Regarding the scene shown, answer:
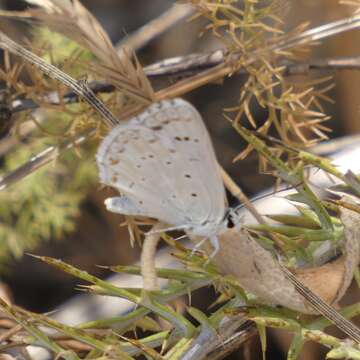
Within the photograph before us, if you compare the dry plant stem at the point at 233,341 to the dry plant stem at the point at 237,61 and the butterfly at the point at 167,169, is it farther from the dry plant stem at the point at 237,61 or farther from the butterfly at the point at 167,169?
the dry plant stem at the point at 237,61

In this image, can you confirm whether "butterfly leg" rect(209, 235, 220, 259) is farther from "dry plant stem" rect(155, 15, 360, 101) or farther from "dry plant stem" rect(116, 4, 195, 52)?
"dry plant stem" rect(116, 4, 195, 52)

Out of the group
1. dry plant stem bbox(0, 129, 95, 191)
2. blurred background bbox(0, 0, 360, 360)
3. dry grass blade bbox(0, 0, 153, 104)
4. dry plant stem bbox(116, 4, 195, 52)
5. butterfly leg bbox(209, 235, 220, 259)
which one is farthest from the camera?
blurred background bbox(0, 0, 360, 360)

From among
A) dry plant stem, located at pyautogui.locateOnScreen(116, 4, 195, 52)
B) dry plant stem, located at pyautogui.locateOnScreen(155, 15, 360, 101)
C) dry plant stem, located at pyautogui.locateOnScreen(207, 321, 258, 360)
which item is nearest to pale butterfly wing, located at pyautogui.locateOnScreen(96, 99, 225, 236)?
dry plant stem, located at pyautogui.locateOnScreen(207, 321, 258, 360)

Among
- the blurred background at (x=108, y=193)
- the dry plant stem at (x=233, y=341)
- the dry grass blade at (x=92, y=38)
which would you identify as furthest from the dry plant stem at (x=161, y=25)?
the dry plant stem at (x=233, y=341)

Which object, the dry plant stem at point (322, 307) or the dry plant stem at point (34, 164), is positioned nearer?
the dry plant stem at point (322, 307)

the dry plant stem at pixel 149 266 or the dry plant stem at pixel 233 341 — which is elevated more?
the dry plant stem at pixel 149 266

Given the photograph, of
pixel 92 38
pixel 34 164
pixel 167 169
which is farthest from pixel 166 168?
pixel 34 164

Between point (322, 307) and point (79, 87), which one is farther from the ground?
point (79, 87)

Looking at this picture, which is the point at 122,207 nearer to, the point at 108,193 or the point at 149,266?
the point at 149,266
